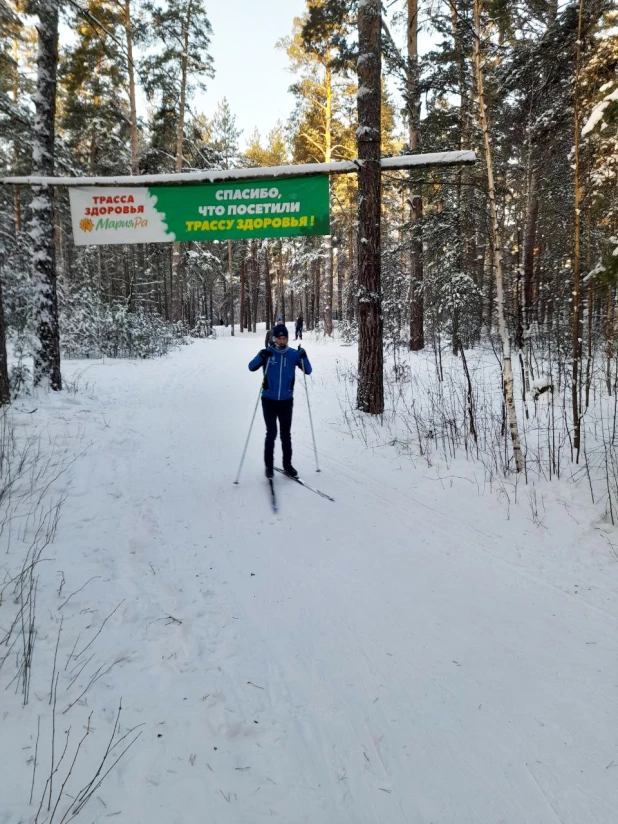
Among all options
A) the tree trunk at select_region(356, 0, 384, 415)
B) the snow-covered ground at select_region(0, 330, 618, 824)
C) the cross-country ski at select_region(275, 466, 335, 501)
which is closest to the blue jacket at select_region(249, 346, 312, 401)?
the cross-country ski at select_region(275, 466, 335, 501)

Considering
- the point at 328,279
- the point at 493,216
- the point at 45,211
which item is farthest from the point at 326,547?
the point at 328,279

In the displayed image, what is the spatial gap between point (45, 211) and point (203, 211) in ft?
12.0

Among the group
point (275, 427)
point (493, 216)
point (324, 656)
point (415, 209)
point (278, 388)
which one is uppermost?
point (415, 209)

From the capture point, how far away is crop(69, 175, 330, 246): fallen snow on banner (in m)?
7.26

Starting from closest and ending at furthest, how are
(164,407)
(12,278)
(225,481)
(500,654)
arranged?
(500,654) → (225,481) → (164,407) → (12,278)

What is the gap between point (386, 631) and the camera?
300 cm

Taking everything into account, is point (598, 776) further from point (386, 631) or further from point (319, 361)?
point (319, 361)

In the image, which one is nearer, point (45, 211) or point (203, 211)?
point (203, 211)

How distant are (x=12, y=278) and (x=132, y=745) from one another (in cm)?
1725

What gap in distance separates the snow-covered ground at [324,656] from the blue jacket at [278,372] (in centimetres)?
139

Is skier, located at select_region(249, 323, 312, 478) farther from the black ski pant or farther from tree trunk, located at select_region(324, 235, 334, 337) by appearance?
tree trunk, located at select_region(324, 235, 334, 337)

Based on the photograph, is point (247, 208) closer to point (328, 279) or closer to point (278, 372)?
point (278, 372)

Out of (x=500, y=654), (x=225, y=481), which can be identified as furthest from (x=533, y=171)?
(x=500, y=654)

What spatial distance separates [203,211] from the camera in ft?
24.6
